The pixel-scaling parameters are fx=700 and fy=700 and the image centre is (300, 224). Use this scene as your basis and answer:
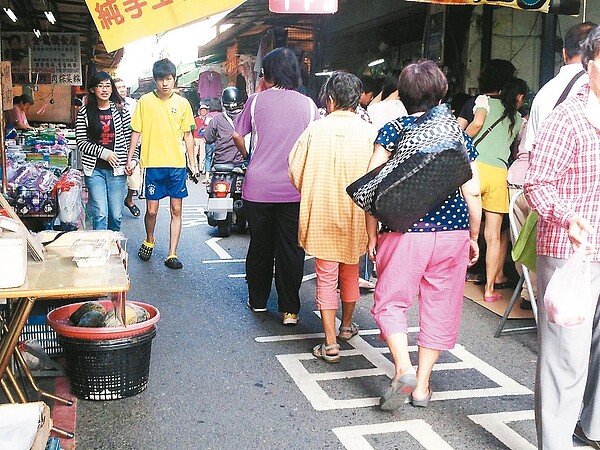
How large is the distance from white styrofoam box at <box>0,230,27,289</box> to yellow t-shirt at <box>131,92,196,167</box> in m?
4.78

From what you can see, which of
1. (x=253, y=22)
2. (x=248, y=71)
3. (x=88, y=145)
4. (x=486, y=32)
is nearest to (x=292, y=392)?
(x=88, y=145)

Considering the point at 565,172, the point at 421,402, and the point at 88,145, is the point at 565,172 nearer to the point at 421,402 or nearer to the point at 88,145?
the point at 421,402

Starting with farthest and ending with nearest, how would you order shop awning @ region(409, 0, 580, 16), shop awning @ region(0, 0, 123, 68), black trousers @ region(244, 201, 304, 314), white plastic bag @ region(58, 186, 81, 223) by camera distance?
shop awning @ region(0, 0, 123, 68)
shop awning @ region(409, 0, 580, 16)
white plastic bag @ region(58, 186, 81, 223)
black trousers @ region(244, 201, 304, 314)

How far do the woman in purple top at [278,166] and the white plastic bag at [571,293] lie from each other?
9.95ft

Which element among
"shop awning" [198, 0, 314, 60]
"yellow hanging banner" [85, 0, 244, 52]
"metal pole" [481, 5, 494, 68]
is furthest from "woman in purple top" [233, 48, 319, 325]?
"shop awning" [198, 0, 314, 60]

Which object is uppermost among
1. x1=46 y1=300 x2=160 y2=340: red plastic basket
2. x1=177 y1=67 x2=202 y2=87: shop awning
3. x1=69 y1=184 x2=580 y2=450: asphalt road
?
x1=177 y1=67 x2=202 y2=87: shop awning

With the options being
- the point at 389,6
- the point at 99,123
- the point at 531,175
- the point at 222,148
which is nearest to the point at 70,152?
the point at 222,148

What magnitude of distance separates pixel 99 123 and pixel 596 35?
217 inches

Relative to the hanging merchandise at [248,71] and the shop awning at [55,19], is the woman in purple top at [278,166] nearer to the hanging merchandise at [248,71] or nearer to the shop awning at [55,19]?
the shop awning at [55,19]

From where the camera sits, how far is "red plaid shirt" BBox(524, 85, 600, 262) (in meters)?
3.18

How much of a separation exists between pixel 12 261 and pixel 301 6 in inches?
232

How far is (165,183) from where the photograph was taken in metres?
8.02

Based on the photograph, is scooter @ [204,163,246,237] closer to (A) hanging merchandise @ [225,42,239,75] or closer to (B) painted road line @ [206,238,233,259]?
(B) painted road line @ [206,238,233,259]

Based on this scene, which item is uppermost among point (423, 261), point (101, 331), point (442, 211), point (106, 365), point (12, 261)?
point (442, 211)
